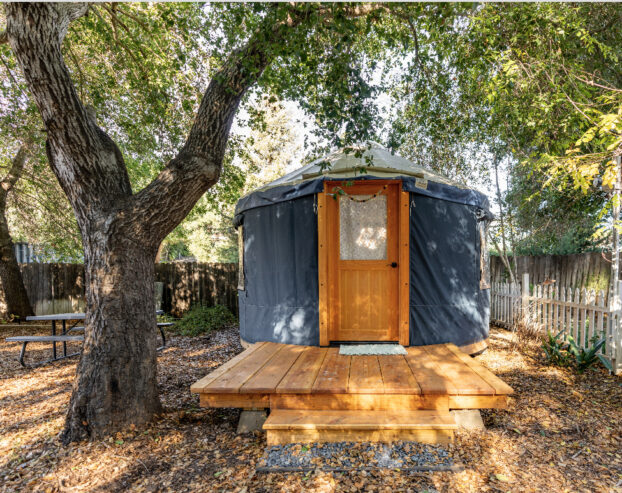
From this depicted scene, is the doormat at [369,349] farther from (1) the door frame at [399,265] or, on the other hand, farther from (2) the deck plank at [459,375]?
(2) the deck plank at [459,375]

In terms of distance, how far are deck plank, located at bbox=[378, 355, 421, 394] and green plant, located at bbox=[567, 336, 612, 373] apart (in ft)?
7.18

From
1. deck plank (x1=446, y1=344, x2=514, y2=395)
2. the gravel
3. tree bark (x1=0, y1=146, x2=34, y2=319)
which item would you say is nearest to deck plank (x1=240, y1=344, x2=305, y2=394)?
the gravel

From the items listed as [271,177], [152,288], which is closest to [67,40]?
[152,288]

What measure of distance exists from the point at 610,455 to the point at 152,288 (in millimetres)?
3529

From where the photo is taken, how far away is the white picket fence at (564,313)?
383cm

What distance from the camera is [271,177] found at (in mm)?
15367

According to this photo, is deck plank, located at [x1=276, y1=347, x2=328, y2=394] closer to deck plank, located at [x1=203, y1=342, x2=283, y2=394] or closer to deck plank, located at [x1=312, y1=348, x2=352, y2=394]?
deck plank, located at [x1=312, y1=348, x2=352, y2=394]

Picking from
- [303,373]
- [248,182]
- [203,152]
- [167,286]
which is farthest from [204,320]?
[248,182]

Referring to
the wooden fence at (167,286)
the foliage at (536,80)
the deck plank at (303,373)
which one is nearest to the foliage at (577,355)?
the foliage at (536,80)

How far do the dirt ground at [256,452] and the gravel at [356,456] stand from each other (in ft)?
0.22

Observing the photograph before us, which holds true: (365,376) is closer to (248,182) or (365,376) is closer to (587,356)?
(587,356)

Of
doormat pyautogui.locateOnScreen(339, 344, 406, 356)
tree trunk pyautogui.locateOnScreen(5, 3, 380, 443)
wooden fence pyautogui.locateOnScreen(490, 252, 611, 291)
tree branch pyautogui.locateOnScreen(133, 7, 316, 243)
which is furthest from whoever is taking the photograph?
wooden fence pyautogui.locateOnScreen(490, 252, 611, 291)

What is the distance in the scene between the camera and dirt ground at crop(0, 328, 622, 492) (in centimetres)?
202

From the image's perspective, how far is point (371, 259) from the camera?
404 centimetres
